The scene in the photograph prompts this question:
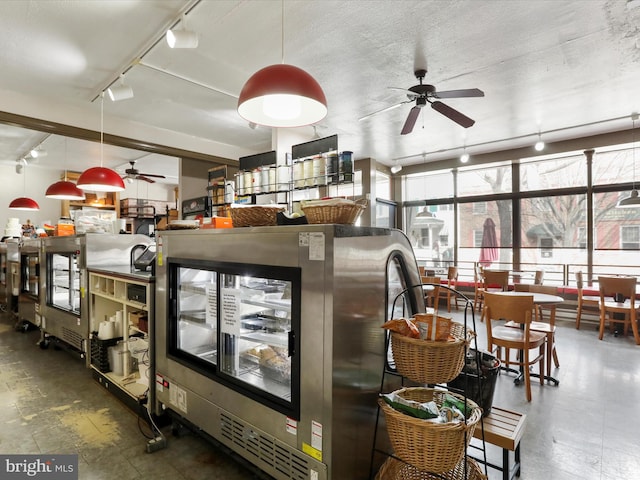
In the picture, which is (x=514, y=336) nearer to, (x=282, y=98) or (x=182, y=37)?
(x=282, y=98)

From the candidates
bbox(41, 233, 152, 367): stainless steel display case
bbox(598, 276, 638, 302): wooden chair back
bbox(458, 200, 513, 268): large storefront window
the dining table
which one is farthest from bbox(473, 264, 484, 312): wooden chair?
bbox(41, 233, 152, 367): stainless steel display case

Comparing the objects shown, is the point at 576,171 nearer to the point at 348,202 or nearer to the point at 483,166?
the point at 483,166

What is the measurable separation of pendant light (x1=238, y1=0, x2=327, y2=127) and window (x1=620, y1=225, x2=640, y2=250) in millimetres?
7093

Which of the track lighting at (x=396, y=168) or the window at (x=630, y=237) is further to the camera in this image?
the track lighting at (x=396, y=168)

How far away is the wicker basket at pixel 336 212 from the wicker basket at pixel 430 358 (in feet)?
1.91

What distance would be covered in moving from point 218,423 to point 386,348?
3.59 ft

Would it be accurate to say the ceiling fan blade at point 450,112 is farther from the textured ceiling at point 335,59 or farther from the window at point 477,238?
the window at point 477,238

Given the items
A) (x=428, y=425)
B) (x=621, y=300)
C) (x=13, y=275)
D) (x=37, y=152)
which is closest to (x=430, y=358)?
(x=428, y=425)

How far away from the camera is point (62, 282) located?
451 cm

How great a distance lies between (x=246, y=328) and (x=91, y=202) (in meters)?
9.05

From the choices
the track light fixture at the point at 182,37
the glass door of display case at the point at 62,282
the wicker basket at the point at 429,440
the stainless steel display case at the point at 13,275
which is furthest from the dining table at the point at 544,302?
the stainless steel display case at the point at 13,275

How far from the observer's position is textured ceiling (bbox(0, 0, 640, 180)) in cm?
292

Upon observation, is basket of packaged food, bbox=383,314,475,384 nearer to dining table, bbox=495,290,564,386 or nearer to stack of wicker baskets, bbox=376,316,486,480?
stack of wicker baskets, bbox=376,316,486,480

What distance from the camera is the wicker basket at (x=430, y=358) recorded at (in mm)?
1521
